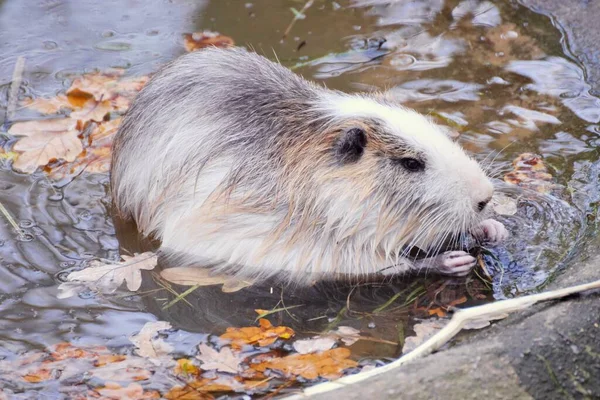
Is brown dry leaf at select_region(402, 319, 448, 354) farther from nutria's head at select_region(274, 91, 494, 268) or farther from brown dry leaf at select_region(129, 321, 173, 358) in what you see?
brown dry leaf at select_region(129, 321, 173, 358)

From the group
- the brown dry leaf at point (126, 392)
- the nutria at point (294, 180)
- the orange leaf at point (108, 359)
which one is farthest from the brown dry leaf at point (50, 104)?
the brown dry leaf at point (126, 392)

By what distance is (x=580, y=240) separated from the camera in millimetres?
3771

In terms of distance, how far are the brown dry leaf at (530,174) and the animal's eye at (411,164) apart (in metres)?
0.81

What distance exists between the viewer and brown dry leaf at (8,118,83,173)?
182 inches

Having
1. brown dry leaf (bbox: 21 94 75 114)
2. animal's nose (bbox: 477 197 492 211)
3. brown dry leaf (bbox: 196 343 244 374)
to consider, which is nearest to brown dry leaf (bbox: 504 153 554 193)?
animal's nose (bbox: 477 197 492 211)

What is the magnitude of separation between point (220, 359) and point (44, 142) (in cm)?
210

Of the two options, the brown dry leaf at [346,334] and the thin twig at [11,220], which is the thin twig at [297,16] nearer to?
the thin twig at [11,220]

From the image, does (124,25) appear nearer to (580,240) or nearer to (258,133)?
(258,133)

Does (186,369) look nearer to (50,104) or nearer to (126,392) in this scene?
(126,392)

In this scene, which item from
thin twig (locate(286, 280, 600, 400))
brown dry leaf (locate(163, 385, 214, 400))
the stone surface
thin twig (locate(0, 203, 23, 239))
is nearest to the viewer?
the stone surface

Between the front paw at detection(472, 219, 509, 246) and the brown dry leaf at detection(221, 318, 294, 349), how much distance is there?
1024mm

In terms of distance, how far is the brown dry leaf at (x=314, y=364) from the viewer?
312cm

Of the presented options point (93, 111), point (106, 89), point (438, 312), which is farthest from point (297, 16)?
point (438, 312)

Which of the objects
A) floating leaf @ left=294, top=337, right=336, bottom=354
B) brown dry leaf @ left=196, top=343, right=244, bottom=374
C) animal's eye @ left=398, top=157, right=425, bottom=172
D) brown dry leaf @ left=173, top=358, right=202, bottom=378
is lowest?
floating leaf @ left=294, top=337, right=336, bottom=354
